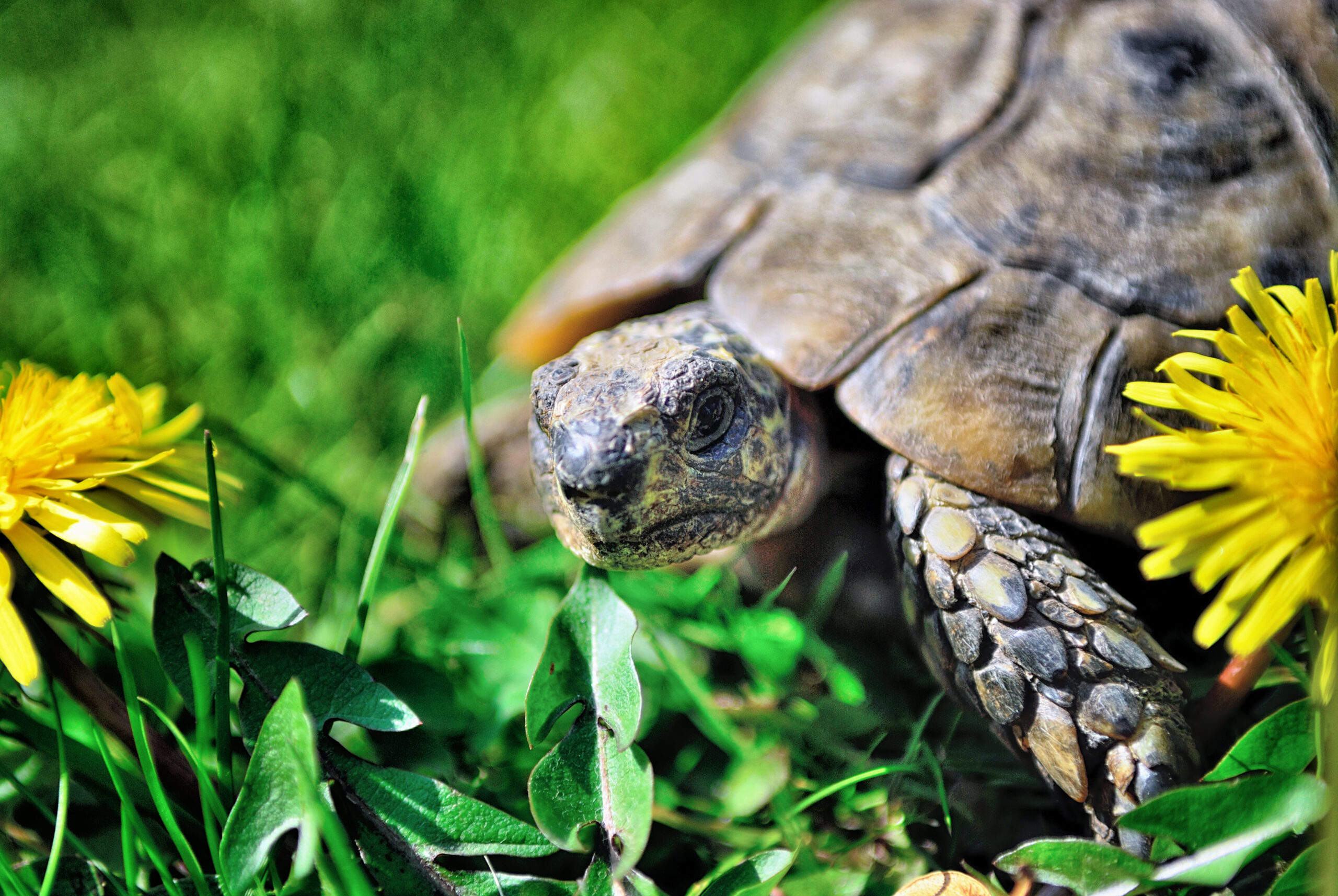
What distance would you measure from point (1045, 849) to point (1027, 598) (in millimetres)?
424

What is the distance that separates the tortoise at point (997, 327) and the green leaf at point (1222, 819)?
0.17m

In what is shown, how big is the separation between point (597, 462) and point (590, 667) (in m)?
0.33

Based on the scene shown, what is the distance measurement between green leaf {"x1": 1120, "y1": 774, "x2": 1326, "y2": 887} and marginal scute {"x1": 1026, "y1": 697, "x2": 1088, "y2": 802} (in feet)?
0.66

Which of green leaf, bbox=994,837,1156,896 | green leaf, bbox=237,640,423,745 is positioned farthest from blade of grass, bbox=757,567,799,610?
green leaf, bbox=237,640,423,745

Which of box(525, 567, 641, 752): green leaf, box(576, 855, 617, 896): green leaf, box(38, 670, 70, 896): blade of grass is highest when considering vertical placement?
box(38, 670, 70, 896): blade of grass

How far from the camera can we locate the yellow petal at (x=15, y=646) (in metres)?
1.20

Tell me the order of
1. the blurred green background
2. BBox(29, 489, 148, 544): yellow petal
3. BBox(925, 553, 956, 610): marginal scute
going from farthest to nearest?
the blurred green background
BBox(925, 553, 956, 610): marginal scute
BBox(29, 489, 148, 544): yellow petal

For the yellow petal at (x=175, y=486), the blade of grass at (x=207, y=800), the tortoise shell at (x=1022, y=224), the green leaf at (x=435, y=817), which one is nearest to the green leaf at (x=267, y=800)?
the blade of grass at (x=207, y=800)

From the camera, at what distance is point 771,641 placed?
173 cm

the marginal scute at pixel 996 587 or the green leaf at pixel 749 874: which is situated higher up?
the marginal scute at pixel 996 587

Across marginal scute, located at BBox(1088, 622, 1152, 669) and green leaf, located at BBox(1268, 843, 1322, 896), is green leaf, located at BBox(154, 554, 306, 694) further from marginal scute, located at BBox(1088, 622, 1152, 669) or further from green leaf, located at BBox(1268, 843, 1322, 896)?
green leaf, located at BBox(1268, 843, 1322, 896)

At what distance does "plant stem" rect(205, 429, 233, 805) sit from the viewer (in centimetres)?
129

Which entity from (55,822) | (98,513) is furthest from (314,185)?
(55,822)

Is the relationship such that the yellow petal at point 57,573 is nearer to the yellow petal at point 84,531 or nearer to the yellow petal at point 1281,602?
the yellow petal at point 84,531
